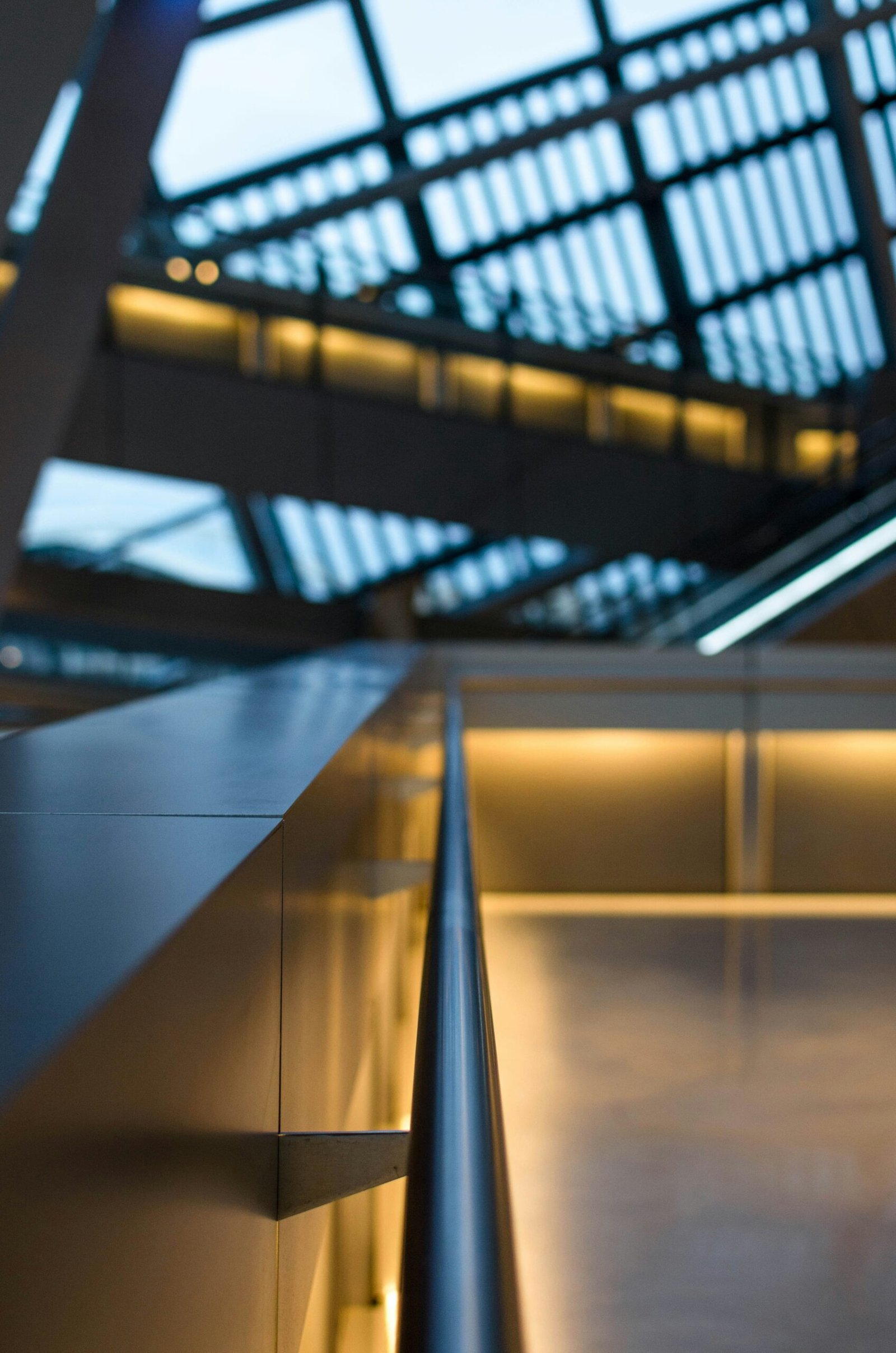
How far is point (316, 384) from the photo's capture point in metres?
16.6

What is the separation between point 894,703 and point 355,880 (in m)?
5.41

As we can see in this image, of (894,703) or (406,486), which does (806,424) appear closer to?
(406,486)

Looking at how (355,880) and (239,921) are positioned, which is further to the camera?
(355,880)

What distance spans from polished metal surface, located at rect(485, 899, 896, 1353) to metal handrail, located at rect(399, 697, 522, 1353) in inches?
40.1

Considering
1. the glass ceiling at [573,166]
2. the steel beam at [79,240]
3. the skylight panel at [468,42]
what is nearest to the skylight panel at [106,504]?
the glass ceiling at [573,166]

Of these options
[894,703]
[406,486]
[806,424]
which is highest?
[806,424]

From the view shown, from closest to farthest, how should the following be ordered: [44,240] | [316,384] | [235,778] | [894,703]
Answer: [235,778] → [44,240] → [894,703] → [316,384]

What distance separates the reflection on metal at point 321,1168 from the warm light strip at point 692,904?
5437 millimetres

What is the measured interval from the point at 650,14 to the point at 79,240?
2177 cm

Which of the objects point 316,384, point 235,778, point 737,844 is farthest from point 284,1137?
point 316,384

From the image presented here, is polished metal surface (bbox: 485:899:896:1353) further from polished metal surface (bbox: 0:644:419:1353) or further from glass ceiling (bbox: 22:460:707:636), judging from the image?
glass ceiling (bbox: 22:460:707:636)

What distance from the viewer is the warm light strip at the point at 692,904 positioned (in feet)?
22.2

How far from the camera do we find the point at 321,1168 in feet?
4.23

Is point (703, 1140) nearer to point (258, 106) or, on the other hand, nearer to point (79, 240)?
point (79, 240)
